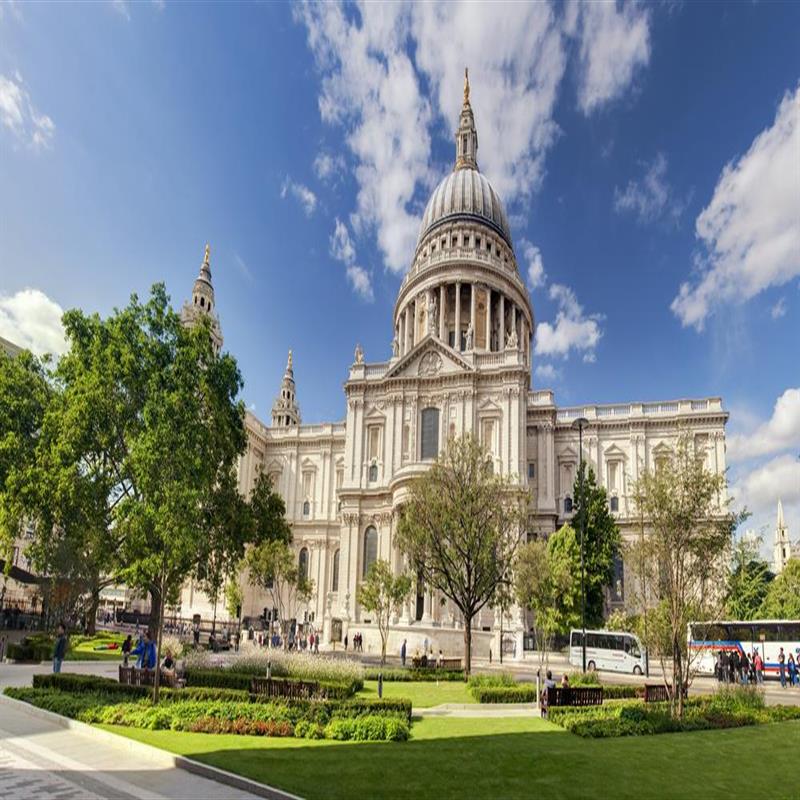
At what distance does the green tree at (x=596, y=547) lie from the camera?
4425cm

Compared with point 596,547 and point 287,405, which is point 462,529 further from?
point 287,405

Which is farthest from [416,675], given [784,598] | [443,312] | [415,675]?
[443,312]

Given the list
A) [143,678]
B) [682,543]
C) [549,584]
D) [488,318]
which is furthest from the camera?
[488,318]

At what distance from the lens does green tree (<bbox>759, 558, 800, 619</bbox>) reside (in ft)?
166

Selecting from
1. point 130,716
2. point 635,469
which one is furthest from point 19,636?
point 635,469

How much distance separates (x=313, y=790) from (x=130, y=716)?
22.9 ft

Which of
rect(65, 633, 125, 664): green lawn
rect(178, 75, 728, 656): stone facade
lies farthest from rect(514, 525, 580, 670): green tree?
rect(65, 633, 125, 664): green lawn

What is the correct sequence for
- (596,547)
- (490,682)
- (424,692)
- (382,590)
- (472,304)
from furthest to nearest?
(472,304), (596,547), (382,590), (490,682), (424,692)

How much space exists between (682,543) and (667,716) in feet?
14.7

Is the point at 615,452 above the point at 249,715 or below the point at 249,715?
above

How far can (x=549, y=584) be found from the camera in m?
35.3

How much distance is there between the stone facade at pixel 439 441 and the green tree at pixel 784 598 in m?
11.4

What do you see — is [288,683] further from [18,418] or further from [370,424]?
[370,424]

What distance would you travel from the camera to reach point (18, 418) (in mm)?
31812
